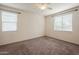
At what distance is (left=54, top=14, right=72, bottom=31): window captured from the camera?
182 centimetres

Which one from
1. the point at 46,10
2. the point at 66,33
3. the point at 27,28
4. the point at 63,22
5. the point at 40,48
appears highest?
the point at 46,10

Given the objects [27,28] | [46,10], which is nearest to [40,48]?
[27,28]

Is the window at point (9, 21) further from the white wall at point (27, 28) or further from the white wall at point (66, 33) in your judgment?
the white wall at point (66, 33)

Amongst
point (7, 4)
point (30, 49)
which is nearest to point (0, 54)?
point (30, 49)

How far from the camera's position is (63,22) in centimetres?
185

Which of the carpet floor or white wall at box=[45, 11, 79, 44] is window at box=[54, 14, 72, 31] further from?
the carpet floor

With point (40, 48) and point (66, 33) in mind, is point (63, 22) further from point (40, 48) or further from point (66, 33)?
point (40, 48)

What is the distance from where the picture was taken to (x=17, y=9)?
1736mm

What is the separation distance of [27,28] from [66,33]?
91cm

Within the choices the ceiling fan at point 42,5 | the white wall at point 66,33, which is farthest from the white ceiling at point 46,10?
the white wall at point 66,33

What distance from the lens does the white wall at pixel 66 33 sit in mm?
1760

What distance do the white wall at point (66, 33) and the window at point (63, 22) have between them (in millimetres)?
92

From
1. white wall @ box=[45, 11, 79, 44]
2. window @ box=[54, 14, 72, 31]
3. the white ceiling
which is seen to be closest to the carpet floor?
white wall @ box=[45, 11, 79, 44]

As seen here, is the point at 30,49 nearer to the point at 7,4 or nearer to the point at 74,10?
the point at 7,4
